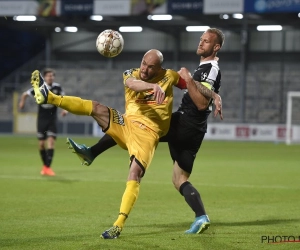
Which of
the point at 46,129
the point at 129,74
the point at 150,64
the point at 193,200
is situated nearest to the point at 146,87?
the point at 150,64

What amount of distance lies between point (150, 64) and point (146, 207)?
3497 mm

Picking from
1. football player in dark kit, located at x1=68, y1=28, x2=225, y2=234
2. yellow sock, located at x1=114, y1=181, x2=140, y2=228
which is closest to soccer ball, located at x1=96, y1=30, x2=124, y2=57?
football player in dark kit, located at x1=68, y1=28, x2=225, y2=234

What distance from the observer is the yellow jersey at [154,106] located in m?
8.34

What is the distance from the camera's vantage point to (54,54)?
50.1 m

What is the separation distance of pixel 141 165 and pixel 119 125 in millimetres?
547

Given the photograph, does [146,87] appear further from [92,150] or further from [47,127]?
[47,127]

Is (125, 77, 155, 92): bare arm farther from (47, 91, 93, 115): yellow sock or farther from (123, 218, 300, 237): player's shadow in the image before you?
(123, 218, 300, 237): player's shadow

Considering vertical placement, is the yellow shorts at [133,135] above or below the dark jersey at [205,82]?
below

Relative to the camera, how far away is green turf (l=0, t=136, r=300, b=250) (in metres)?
7.77

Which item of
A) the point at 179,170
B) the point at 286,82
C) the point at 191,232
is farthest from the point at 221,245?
the point at 286,82

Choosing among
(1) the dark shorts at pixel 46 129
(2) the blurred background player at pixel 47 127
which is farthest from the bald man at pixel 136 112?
(1) the dark shorts at pixel 46 129

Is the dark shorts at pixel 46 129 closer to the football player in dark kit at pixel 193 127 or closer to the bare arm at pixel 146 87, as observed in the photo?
the football player in dark kit at pixel 193 127

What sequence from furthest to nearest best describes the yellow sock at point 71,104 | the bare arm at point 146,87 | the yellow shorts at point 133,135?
the yellow shorts at point 133,135, the yellow sock at point 71,104, the bare arm at point 146,87

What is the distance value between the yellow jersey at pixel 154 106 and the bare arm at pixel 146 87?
1.02 feet
